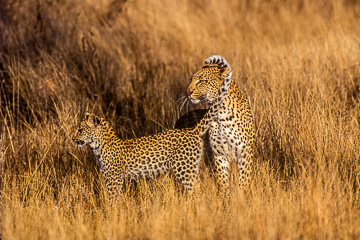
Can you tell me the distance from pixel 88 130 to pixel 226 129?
1446 millimetres

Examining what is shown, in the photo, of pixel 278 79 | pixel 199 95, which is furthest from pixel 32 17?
pixel 199 95

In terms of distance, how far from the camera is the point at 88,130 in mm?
5809

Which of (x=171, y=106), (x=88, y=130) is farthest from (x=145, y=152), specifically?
(x=171, y=106)

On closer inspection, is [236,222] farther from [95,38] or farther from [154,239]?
[95,38]

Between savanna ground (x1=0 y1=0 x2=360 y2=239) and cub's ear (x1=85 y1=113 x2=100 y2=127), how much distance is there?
26.1 inches

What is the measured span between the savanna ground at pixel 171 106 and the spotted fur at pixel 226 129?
0.60ft

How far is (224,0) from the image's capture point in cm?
1202

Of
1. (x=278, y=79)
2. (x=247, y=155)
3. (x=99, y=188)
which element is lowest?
(x=99, y=188)

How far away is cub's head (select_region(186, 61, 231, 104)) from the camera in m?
5.51

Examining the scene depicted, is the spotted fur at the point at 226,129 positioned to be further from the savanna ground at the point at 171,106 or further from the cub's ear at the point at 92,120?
the cub's ear at the point at 92,120

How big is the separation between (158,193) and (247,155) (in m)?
0.97

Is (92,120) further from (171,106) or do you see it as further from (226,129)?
(171,106)

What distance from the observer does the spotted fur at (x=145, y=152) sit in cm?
570

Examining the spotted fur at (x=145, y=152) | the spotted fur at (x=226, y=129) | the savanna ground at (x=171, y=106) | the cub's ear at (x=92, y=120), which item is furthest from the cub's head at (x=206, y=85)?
the cub's ear at (x=92, y=120)
